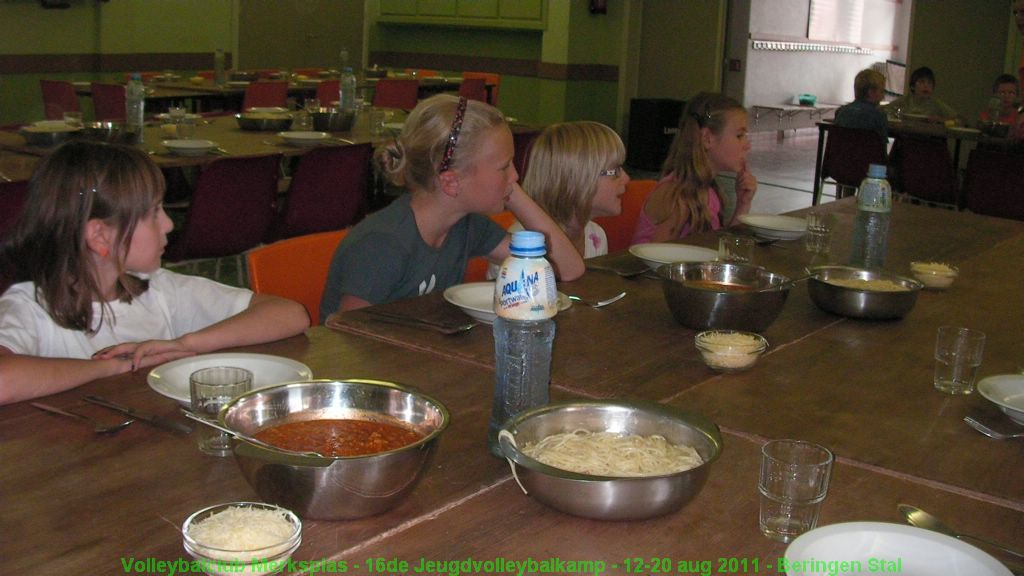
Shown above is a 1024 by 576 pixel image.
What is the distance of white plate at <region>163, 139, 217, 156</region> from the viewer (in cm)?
444

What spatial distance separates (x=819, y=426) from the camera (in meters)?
1.68

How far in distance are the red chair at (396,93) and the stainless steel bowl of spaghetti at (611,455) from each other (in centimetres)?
712

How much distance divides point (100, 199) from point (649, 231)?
1.99 metres

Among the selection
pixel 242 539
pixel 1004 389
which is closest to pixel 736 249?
pixel 1004 389

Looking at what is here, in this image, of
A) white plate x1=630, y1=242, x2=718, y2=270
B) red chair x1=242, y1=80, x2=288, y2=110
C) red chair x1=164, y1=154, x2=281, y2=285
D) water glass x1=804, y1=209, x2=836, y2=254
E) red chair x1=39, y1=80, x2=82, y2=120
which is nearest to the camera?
white plate x1=630, y1=242, x2=718, y2=270

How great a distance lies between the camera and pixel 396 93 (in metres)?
8.45

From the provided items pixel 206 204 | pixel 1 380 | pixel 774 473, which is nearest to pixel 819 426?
pixel 774 473

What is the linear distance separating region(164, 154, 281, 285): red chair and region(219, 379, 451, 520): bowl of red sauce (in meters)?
2.91

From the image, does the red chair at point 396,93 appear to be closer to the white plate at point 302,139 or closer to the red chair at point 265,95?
the red chair at point 265,95

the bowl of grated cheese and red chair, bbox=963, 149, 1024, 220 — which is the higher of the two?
red chair, bbox=963, 149, 1024, 220

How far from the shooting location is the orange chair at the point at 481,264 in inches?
115

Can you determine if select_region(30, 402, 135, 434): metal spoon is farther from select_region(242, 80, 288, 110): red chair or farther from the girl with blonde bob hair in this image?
select_region(242, 80, 288, 110): red chair

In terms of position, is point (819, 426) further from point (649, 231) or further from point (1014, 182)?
point (1014, 182)

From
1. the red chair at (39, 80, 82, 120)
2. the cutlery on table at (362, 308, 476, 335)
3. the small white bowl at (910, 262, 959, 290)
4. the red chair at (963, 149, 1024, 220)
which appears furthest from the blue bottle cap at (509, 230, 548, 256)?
the red chair at (39, 80, 82, 120)
